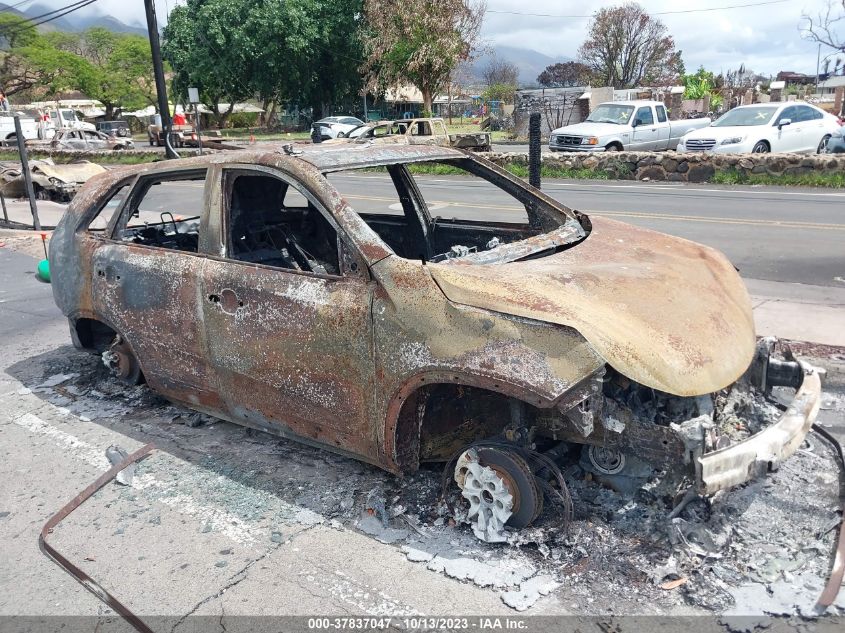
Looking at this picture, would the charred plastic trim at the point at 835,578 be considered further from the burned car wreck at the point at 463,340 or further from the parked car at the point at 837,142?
the parked car at the point at 837,142

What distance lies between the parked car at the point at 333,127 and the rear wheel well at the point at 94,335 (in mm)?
26588

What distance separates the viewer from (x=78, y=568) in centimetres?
335

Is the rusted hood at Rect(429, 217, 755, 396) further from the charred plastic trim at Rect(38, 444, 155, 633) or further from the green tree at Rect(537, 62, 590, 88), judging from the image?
the green tree at Rect(537, 62, 590, 88)

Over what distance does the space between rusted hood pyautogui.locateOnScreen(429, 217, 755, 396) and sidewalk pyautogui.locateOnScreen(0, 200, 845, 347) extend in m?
2.56

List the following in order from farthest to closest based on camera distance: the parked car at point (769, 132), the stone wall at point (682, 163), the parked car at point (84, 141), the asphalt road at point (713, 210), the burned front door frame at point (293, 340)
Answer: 1. the parked car at point (84, 141)
2. the parked car at point (769, 132)
3. the stone wall at point (682, 163)
4. the asphalt road at point (713, 210)
5. the burned front door frame at point (293, 340)

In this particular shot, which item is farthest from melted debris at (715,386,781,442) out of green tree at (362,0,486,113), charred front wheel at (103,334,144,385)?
green tree at (362,0,486,113)

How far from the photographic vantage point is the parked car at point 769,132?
18047mm

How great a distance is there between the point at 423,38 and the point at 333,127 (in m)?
7.20

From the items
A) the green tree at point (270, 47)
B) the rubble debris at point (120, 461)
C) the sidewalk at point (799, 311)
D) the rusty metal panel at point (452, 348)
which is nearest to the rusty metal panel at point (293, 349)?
the rusty metal panel at point (452, 348)

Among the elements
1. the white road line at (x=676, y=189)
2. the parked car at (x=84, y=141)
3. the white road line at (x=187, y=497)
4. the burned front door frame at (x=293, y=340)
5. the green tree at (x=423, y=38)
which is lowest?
the white road line at (x=187, y=497)

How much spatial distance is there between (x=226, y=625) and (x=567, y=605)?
1.39 m

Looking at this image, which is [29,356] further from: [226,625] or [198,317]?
[226,625]

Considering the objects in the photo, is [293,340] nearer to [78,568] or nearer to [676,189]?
[78,568]

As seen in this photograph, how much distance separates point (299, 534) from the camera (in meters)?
3.55
